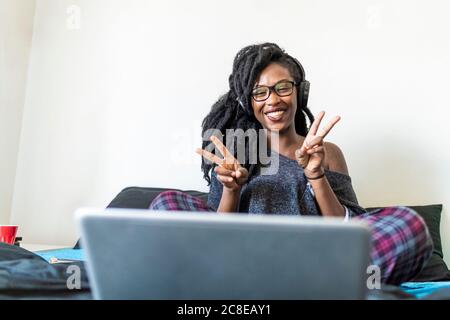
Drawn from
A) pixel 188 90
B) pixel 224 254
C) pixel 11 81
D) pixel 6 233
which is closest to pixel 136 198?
pixel 6 233

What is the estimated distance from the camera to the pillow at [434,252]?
3.29 ft

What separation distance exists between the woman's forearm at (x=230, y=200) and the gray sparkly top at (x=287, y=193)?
0.17ft

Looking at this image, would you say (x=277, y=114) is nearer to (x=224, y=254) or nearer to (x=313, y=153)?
(x=313, y=153)

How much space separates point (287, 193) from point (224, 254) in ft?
2.11

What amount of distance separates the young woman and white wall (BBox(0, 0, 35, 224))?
93 cm

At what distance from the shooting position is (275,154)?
1.06m

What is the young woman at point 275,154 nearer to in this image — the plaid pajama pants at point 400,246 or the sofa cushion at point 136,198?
the plaid pajama pants at point 400,246

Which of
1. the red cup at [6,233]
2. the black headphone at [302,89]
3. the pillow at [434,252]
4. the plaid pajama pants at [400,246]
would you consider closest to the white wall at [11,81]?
the red cup at [6,233]

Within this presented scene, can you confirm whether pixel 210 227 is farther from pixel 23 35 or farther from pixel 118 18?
pixel 23 35

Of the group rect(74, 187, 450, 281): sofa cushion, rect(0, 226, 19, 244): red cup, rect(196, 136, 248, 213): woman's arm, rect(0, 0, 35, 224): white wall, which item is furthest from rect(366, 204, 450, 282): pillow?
rect(0, 0, 35, 224): white wall

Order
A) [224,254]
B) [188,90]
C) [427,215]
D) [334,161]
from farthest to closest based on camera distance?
1. [188,90]
2. [427,215]
3. [334,161]
4. [224,254]
